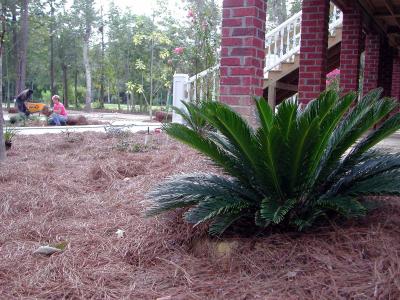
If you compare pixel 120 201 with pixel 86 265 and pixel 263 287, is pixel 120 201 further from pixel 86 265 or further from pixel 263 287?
pixel 263 287

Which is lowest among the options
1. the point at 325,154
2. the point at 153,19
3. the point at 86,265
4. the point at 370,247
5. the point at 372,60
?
the point at 86,265

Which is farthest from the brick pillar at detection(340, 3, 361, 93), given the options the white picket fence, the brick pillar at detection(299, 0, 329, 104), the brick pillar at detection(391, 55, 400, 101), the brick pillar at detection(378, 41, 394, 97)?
the brick pillar at detection(391, 55, 400, 101)

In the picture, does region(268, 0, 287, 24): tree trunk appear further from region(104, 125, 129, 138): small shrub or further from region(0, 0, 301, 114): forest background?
region(104, 125, 129, 138): small shrub

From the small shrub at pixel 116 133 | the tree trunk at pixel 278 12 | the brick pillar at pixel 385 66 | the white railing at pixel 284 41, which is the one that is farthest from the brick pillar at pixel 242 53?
the tree trunk at pixel 278 12

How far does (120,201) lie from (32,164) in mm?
2324

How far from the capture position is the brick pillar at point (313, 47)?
6242mm

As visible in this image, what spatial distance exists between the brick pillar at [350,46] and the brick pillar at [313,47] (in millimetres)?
1812

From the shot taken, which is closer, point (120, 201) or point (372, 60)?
point (120, 201)

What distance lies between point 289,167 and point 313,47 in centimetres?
398

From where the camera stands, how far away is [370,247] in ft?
8.45

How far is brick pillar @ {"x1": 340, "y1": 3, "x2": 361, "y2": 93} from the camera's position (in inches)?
311

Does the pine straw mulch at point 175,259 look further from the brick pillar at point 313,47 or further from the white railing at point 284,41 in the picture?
the white railing at point 284,41

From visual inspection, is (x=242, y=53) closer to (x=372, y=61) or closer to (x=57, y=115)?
(x=372, y=61)

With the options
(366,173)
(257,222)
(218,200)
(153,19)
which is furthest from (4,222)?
(153,19)
